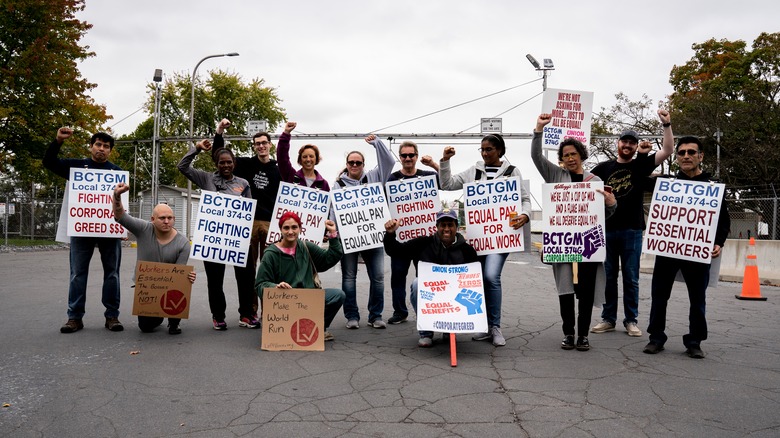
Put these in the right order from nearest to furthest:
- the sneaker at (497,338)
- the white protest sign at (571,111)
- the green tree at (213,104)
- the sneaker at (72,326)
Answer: the sneaker at (497,338) < the sneaker at (72,326) < the white protest sign at (571,111) < the green tree at (213,104)

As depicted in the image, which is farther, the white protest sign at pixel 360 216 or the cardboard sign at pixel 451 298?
the white protest sign at pixel 360 216

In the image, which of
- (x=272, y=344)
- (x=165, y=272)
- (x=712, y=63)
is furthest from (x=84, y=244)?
(x=712, y=63)

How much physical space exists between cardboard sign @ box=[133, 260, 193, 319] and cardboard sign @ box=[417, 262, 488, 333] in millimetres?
2583

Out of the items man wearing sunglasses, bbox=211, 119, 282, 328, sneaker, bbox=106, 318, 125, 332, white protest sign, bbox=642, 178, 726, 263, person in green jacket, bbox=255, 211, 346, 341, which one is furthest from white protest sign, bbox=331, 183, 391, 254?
white protest sign, bbox=642, 178, 726, 263

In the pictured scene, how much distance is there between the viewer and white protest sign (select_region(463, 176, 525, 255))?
6.57 meters

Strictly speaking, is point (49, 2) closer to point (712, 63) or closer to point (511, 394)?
point (511, 394)

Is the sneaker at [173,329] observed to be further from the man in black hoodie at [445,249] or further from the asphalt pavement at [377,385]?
the man in black hoodie at [445,249]

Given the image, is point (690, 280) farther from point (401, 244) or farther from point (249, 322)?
point (249, 322)

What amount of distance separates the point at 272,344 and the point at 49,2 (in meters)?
26.2

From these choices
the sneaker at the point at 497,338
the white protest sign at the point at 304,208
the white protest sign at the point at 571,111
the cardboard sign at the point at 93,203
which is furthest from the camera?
the white protest sign at the point at 571,111

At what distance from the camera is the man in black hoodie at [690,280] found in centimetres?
597

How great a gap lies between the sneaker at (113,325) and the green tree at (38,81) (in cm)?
2199

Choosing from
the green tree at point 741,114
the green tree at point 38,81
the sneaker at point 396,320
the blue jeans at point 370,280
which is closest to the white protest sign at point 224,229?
the blue jeans at point 370,280

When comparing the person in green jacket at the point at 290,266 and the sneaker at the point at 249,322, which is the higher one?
the person in green jacket at the point at 290,266
